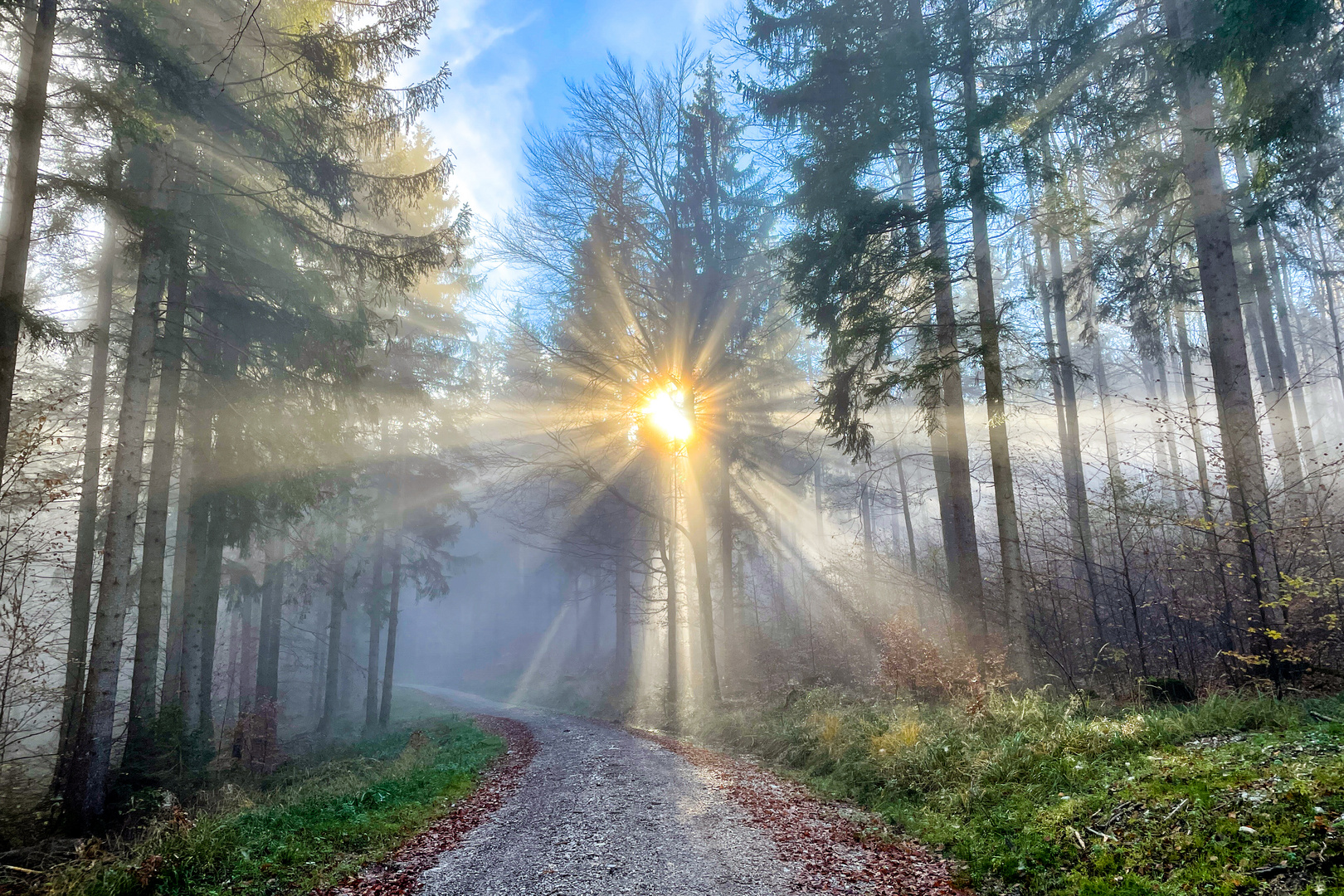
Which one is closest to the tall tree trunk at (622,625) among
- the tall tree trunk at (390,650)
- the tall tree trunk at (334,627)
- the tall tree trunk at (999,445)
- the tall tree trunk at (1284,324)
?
the tall tree trunk at (390,650)

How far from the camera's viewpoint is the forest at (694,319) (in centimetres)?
803

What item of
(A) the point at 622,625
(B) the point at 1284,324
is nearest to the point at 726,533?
(A) the point at 622,625

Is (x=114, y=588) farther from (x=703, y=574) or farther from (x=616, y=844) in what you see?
(x=703, y=574)

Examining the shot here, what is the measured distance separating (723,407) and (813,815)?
11.7m

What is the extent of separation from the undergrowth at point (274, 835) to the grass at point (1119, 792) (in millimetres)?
5617

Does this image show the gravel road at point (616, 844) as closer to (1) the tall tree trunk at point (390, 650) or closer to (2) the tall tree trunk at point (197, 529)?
(2) the tall tree trunk at point (197, 529)

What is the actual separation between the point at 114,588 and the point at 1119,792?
1155cm

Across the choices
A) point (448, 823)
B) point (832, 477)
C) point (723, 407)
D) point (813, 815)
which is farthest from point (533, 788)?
point (832, 477)

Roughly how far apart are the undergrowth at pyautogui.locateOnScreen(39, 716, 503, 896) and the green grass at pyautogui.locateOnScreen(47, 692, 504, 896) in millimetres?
10

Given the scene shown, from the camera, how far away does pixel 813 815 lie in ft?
23.5

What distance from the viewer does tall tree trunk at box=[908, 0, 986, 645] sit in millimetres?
10445

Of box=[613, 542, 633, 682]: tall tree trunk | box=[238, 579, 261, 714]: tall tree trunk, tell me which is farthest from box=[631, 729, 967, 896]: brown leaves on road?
box=[238, 579, 261, 714]: tall tree trunk

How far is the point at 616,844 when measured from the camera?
20.7 ft

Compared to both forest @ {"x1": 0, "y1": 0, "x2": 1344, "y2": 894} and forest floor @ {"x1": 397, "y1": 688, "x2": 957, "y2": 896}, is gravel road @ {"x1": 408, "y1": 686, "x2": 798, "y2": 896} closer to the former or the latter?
forest floor @ {"x1": 397, "y1": 688, "x2": 957, "y2": 896}
